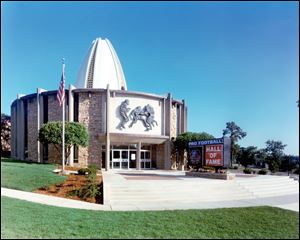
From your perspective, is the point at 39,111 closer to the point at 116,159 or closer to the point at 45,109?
the point at 45,109

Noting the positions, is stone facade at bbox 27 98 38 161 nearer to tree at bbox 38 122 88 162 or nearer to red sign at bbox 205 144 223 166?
tree at bbox 38 122 88 162

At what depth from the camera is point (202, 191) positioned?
555 inches

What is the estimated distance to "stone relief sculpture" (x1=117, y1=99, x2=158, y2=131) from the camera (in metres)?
30.4

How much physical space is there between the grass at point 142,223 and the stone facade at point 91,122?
67.2 ft

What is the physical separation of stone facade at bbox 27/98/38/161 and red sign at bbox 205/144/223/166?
1972 cm

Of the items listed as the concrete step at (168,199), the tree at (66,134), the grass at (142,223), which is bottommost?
the concrete step at (168,199)

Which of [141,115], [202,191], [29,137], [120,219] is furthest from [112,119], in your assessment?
[120,219]

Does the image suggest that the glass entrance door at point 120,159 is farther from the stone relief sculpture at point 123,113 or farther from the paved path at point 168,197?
the paved path at point 168,197

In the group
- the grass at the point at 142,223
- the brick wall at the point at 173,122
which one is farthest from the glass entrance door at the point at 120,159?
the grass at the point at 142,223

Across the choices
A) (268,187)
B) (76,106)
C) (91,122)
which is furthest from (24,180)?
(76,106)

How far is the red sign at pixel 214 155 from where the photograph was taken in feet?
62.6

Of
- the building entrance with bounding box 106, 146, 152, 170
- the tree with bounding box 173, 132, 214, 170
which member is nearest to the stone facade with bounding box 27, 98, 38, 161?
the building entrance with bounding box 106, 146, 152, 170

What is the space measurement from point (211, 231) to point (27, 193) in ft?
26.2

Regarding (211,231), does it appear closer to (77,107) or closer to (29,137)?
(77,107)
